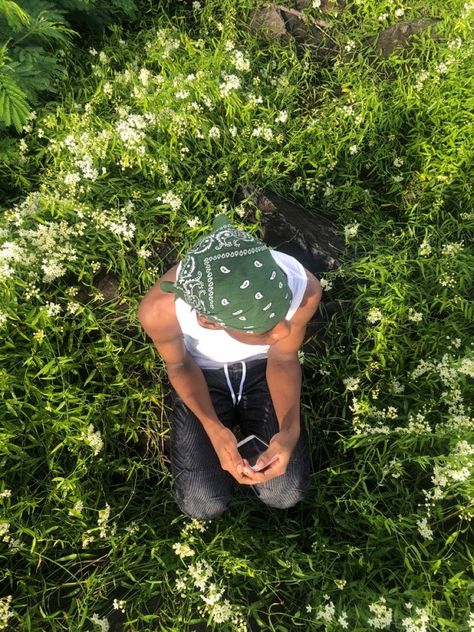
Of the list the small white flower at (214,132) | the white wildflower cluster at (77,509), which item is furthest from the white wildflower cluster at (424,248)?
the white wildflower cluster at (77,509)

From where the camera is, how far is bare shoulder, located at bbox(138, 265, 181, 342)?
206cm

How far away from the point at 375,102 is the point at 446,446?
8.42ft

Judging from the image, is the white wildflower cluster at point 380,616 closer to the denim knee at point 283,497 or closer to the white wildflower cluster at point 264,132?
the denim knee at point 283,497

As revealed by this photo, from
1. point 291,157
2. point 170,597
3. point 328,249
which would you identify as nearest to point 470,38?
point 291,157

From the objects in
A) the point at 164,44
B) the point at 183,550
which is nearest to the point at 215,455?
the point at 183,550

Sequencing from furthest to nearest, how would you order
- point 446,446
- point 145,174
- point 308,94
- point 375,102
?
point 308,94 → point 375,102 → point 145,174 → point 446,446

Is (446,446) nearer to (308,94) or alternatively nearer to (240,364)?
(240,364)

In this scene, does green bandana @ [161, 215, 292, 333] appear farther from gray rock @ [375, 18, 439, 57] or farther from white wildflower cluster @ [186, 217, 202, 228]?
gray rock @ [375, 18, 439, 57]

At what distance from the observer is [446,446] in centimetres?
239

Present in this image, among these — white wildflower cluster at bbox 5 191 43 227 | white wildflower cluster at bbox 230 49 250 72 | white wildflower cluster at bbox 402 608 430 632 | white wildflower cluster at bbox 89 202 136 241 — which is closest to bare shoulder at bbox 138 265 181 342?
white wildflower cluster at bbox 89 202 136 241

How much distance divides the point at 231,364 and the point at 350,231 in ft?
4.43

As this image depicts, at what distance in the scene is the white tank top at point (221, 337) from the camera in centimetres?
206

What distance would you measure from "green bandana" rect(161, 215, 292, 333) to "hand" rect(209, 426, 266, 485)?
0.68 meters

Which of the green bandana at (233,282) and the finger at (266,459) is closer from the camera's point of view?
the green bandana at (233,282)
